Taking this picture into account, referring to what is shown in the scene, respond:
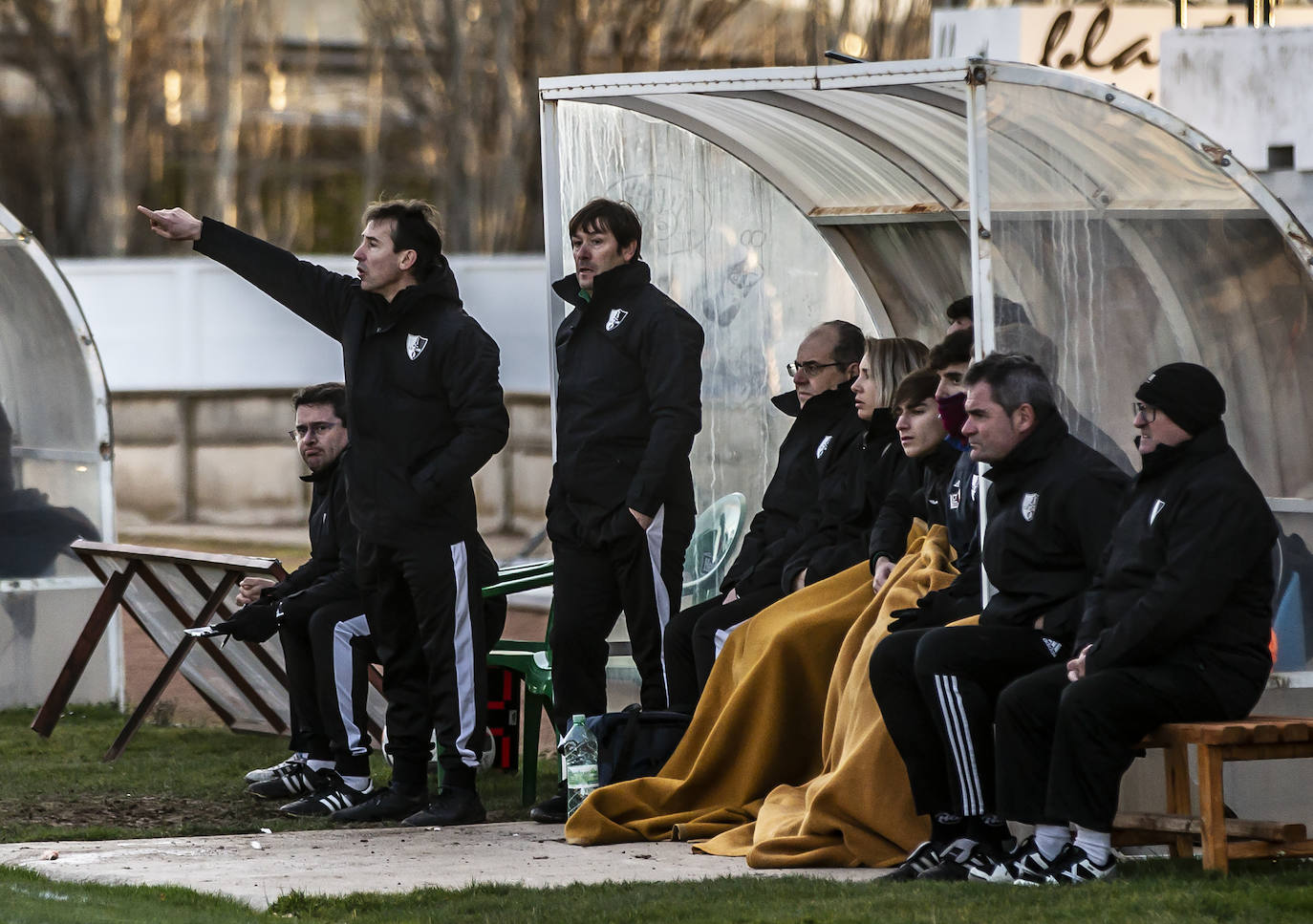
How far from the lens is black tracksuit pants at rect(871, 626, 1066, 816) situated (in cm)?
570

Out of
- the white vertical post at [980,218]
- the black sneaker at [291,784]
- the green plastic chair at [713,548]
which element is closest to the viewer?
the white vertical post at [980,218]

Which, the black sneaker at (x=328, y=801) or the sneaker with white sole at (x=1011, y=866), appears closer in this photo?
the sneaker with white sole at (x=1011, y=866)

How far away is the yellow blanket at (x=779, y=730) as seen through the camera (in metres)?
6.25

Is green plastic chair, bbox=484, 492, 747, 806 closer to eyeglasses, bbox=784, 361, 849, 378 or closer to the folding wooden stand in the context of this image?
eyeglasses, bbox=784, 361, 849, 378

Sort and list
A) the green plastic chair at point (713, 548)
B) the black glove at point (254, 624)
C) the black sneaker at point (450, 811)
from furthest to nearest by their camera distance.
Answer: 1. the green plastic chair at point (713, 548)
2. the black glove at point (254, 624)
3. the black sneaker at point (450, 811)

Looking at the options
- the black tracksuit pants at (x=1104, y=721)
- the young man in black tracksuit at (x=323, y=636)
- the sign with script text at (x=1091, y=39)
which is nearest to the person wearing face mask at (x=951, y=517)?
the black tracksuit pants at (x=1104, y=721)

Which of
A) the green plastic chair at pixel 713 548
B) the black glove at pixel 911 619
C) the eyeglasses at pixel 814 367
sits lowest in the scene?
the black glove at pixel 911 619

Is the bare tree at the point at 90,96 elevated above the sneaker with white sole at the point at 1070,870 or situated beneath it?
elevated above

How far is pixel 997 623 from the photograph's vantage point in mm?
5840

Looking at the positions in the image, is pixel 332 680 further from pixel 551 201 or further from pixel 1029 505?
pixel 1029 505

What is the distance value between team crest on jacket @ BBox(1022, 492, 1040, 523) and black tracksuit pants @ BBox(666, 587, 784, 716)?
60.2 inches

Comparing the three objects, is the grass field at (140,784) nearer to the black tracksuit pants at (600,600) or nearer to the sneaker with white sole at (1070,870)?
the black tracksuit pants at (600,600)

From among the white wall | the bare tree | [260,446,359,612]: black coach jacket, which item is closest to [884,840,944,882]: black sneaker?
[260,446,359,612]: black coach jacket

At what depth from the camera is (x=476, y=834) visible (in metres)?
6.79
